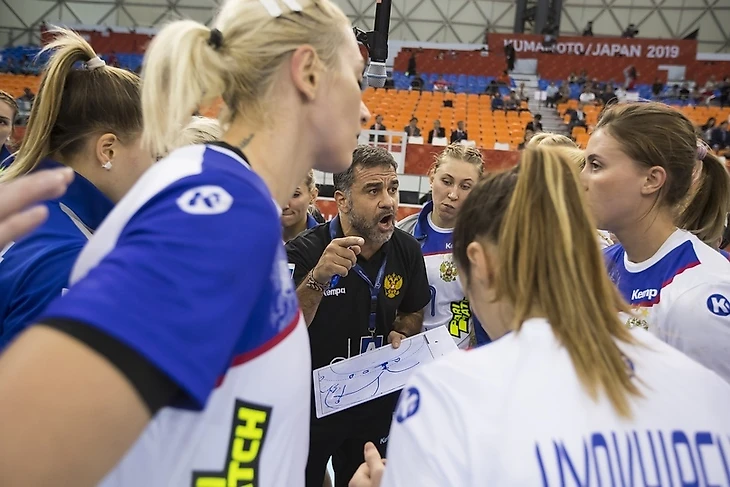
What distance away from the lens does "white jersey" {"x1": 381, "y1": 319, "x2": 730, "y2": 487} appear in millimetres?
→ 810

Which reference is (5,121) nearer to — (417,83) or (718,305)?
(718,305)

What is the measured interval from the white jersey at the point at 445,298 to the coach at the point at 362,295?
0.25 m

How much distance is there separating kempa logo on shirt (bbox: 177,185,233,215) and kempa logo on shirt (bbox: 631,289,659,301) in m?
1.54

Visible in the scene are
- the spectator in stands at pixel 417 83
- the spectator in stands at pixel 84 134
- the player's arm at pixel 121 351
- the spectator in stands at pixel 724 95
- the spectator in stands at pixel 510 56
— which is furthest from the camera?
the spectator in stands at pixel 510 56

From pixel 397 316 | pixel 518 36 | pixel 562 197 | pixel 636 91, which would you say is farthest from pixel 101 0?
pixel 562 197

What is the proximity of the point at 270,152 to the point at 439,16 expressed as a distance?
2236 centimetres

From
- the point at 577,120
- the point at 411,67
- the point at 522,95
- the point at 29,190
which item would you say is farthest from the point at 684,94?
the point at 29,190

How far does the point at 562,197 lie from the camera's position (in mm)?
943

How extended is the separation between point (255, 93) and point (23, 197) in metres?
0.41

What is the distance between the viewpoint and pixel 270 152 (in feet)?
2.99

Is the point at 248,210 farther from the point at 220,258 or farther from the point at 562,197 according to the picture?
the point at 562,197

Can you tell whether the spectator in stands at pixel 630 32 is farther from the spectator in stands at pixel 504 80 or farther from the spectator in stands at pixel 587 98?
the spectator in stands at pixel 504 80

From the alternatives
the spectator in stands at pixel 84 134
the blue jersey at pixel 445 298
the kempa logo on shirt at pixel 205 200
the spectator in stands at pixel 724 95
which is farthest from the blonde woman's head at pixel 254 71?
the spectator in stands at pixel 724 95

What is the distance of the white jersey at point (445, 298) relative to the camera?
9.26 ft
